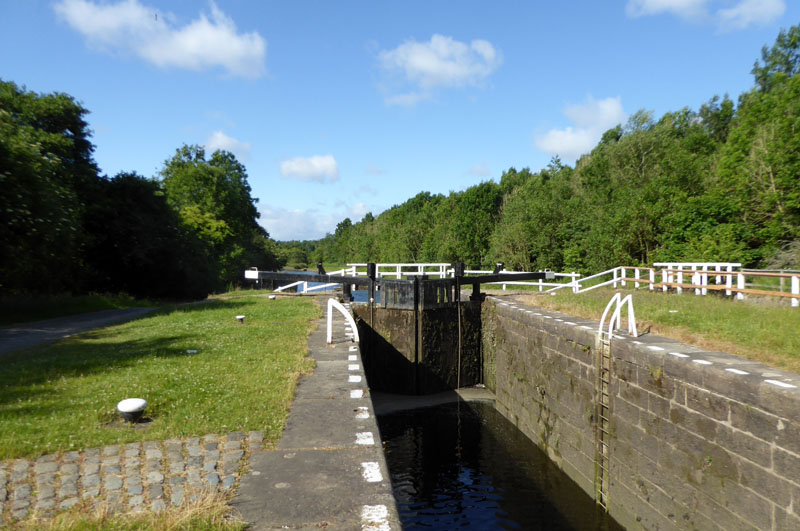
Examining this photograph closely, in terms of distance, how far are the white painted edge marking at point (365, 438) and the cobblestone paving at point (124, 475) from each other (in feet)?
3.27

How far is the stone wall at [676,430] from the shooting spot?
4758mm

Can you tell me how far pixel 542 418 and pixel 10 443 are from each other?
9168mm

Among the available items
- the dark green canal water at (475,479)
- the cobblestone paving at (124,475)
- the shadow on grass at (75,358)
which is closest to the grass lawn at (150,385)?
the shadow on grass at (75,358)

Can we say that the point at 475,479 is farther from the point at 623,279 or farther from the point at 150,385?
the point at 623,279

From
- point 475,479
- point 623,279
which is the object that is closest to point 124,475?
point 475,479

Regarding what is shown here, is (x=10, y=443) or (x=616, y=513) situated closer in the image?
(x=10, y=443)

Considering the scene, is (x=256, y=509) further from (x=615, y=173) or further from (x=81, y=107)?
(x=615, y=173)

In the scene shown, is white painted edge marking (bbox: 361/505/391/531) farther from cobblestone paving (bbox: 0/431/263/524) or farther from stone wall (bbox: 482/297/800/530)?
stone wall (bbox: 482/297/800/530)

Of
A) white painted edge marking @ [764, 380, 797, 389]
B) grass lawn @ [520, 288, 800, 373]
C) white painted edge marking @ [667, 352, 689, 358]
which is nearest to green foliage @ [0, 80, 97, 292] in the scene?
grass lawn @ [520, 288, 800, 373]

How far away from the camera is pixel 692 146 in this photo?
33906mm

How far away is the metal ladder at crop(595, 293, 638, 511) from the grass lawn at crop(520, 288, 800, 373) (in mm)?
1051

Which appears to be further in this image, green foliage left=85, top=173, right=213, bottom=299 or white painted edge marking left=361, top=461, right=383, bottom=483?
green foliage left=85, top=173, right=213, bottom=299

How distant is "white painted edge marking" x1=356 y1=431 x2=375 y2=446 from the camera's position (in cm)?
478

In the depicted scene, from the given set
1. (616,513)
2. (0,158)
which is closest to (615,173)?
(616,513)
